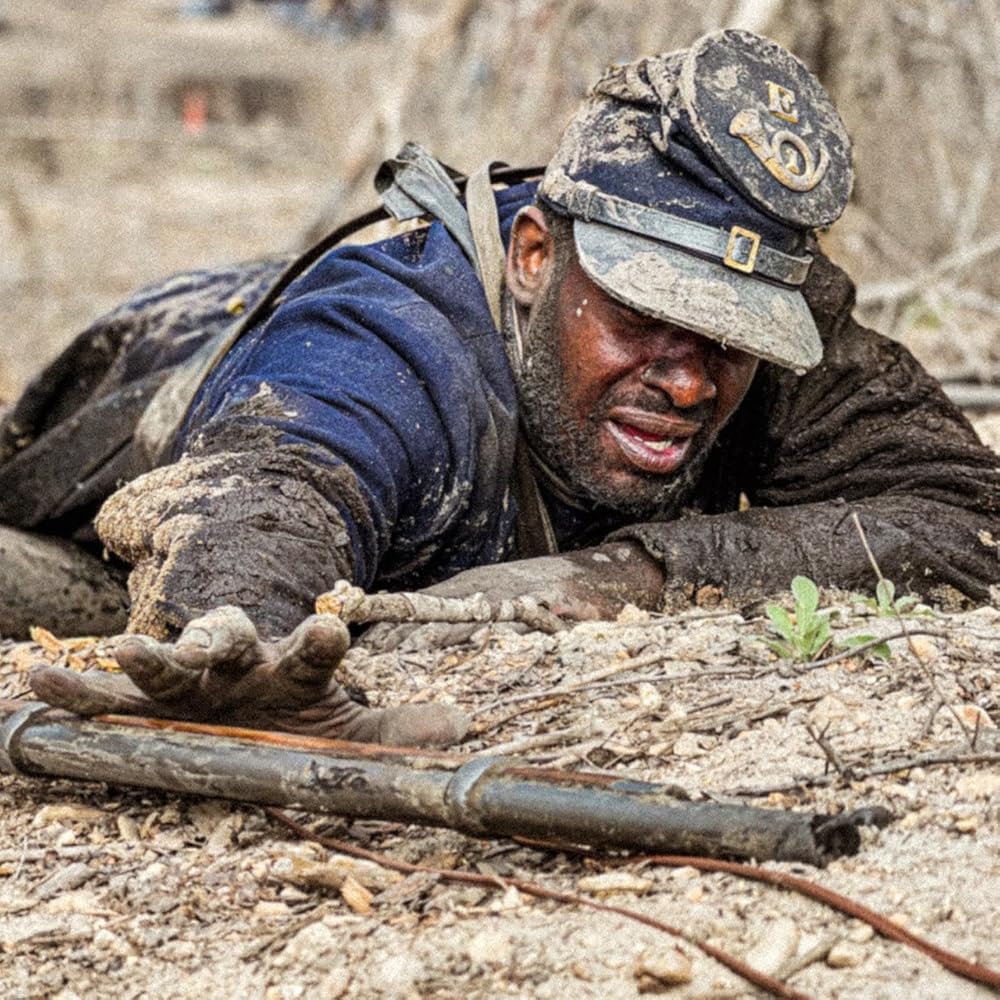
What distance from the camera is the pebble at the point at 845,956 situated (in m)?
1.85

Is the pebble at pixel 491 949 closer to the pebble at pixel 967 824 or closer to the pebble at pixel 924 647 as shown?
the pebble at pixel 967 824

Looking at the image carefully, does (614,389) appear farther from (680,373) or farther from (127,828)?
(127,828)

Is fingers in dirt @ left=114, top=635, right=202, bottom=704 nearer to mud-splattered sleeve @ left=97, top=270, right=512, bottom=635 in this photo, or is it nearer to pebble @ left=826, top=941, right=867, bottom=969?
mud-splattered sleeve @ left=97, top=270, right=512, bottom=635

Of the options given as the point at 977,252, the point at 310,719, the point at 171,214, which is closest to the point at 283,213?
the point at 171,214

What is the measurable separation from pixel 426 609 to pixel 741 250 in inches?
38.3

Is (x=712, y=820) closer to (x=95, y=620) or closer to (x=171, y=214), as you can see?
(x=95, y=620)

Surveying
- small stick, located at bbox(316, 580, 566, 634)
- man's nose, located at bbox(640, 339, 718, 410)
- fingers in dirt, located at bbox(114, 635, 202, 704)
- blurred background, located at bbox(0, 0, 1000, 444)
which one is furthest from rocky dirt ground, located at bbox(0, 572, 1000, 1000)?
blurred background, located at bbox(0, 0, 1000, 444)

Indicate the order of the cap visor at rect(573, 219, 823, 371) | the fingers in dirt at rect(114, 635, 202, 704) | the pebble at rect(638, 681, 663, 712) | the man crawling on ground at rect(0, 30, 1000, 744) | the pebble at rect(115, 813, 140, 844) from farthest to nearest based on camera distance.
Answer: the cap visor at rect(573, 219, 823, 371) < the man crawling on ground at rect(0, 30, 1000, 744) < the pebble at rect(638, 681, 663, 712) < the pebble at rect(115, 813, 140, 844) < the fingers in dirt at rect(114, 635, 202, 704)

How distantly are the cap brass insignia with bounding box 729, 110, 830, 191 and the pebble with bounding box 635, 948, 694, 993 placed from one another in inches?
68.0

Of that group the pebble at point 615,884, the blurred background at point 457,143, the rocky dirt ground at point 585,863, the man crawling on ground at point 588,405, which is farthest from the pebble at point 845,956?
the blurred background at point 457,143

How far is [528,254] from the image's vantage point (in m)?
3.41

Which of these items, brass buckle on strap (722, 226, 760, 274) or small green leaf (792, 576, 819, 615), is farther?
brass buckle on strap (722, 226, 760, 274)

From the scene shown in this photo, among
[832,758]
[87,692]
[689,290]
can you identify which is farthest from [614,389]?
[87,692]

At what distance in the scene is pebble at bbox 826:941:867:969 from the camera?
1.85 metres
